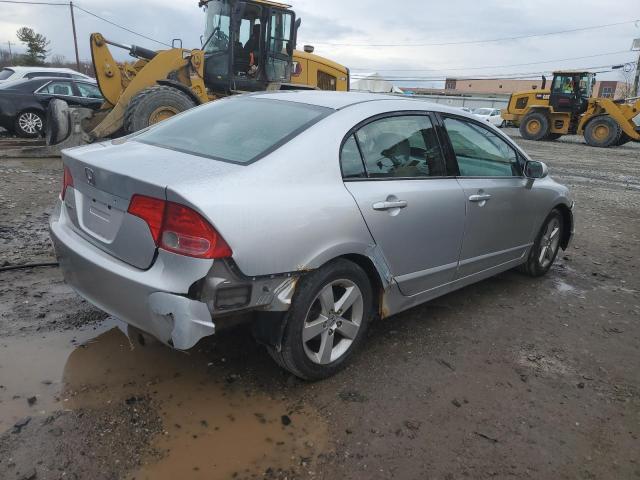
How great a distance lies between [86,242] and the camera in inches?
106

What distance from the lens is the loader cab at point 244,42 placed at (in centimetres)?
983

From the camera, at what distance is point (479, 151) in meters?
3.92

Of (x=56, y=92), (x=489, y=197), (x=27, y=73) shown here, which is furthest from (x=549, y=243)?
(x=27, y=73)

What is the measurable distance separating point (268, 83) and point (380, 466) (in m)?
9.30

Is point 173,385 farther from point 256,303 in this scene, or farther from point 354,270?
point 354,270

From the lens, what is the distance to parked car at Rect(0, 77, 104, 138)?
11.2m

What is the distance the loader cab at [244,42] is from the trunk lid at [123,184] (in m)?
7.67

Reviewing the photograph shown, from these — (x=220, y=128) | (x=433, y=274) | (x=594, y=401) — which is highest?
(x=220, y=128)

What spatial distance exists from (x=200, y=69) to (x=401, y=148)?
753cm

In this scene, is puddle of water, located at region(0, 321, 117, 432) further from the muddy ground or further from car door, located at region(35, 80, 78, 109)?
car door, located at region(35, 80, 78, 109)

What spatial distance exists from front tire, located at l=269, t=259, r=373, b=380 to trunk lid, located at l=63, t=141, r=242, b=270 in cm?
74

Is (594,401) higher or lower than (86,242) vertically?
lower


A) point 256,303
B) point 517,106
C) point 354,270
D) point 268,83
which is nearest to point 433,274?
point 354,270

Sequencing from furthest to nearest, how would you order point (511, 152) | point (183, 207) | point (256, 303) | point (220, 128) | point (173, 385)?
point (511, 152) → point (220, 128) → point (173, 385) → point (256, 303) → point (183, 207)
